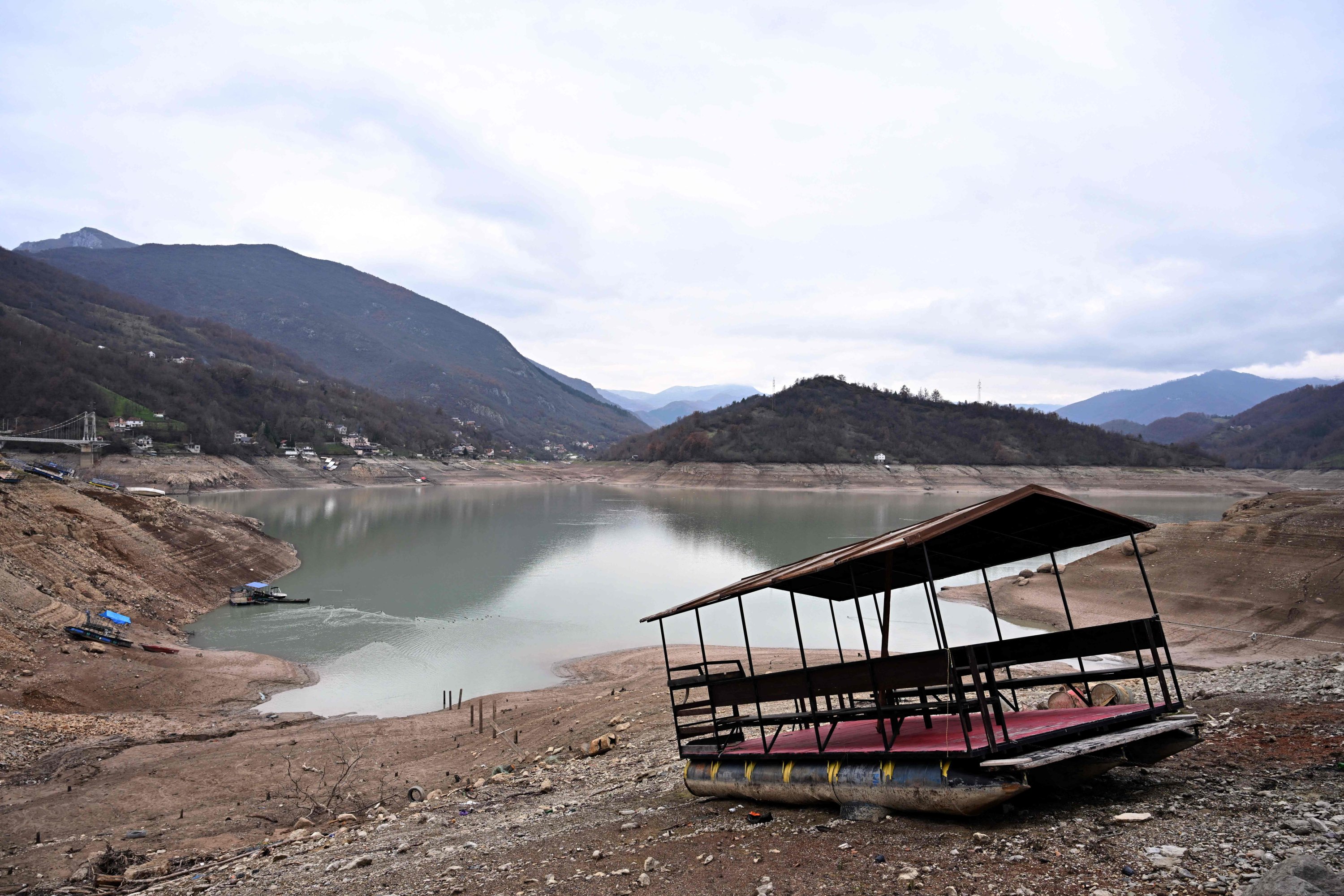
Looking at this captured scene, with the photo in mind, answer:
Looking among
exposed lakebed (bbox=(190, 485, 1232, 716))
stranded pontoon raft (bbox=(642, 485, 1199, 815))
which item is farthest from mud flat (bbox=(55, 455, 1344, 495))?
stranded pontoon raft (bbox=(642, 485, 1199, 815))

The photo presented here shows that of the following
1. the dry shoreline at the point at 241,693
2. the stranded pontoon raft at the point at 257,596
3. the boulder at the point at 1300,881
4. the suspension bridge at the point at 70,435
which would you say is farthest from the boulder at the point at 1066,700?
the suspension bridge at the point at 70,435

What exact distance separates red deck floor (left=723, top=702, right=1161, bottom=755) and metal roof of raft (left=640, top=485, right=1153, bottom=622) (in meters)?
1.45

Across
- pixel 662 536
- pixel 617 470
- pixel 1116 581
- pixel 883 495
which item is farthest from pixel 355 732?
pixel 617 470

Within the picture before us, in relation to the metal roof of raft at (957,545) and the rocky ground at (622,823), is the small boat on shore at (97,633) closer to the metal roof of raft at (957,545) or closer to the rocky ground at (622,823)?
the rocky ground at (622,823)

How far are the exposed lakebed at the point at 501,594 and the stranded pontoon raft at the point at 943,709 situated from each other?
12285 millimetres

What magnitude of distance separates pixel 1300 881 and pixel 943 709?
12.6 feet

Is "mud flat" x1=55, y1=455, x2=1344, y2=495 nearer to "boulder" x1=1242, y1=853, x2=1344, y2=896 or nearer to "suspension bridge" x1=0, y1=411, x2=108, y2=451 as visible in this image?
"suspension bridge" x1=0, y1=411, x2=108, y2=451

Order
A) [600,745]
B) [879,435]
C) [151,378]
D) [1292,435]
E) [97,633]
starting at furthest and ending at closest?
[1292,435] → [879,435] → [151,378] → [97,633] → [600,745]

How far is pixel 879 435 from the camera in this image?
13062cm

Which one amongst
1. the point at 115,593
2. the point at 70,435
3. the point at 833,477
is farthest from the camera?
the point at 833,477

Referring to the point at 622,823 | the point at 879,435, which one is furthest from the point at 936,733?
the point at 879,435

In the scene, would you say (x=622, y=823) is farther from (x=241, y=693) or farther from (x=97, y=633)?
(x=97, y=633)

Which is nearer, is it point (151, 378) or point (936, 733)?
point (936, 733)

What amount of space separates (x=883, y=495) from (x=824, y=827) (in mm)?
97689
